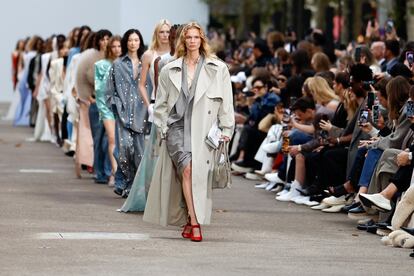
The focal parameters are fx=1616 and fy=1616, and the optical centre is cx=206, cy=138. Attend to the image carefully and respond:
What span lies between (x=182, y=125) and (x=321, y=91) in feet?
15.4

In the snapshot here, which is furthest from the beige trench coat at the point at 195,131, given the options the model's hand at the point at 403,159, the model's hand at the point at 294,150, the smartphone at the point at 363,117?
the model's hand at the point at 294,150

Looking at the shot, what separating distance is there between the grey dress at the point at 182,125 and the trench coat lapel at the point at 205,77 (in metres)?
0.03

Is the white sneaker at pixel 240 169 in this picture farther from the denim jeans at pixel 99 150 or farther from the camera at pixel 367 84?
the camera at pixel 367 84

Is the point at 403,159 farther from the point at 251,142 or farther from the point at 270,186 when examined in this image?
the point at 251,142

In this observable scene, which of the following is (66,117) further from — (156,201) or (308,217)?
(156,201)

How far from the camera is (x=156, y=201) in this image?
1407 centimetres

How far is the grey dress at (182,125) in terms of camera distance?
544 inches

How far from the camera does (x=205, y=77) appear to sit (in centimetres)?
1395

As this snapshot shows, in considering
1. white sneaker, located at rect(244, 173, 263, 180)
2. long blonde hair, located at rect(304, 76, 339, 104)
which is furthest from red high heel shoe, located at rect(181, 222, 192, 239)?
white sneaker, located at rect(244, 173, 263, 180)

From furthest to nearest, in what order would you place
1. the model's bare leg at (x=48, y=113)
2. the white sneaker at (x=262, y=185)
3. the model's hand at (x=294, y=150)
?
the model's bare leg at (x=48, y=113)
the white sneaker at (x=262, y=185)
the model's hand at (x=294, y=150)

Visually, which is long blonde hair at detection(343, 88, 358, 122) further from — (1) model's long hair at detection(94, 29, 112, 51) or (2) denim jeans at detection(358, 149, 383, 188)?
(1) model's long hair at detection(94, 29, 112, 51)

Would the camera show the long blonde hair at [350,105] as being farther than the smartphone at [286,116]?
No

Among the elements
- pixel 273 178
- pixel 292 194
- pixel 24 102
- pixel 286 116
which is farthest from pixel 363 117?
pixel 24 102

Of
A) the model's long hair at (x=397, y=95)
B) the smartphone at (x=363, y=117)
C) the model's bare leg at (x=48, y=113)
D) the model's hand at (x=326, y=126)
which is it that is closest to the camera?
the model's long hair at (x=397, y=95)
